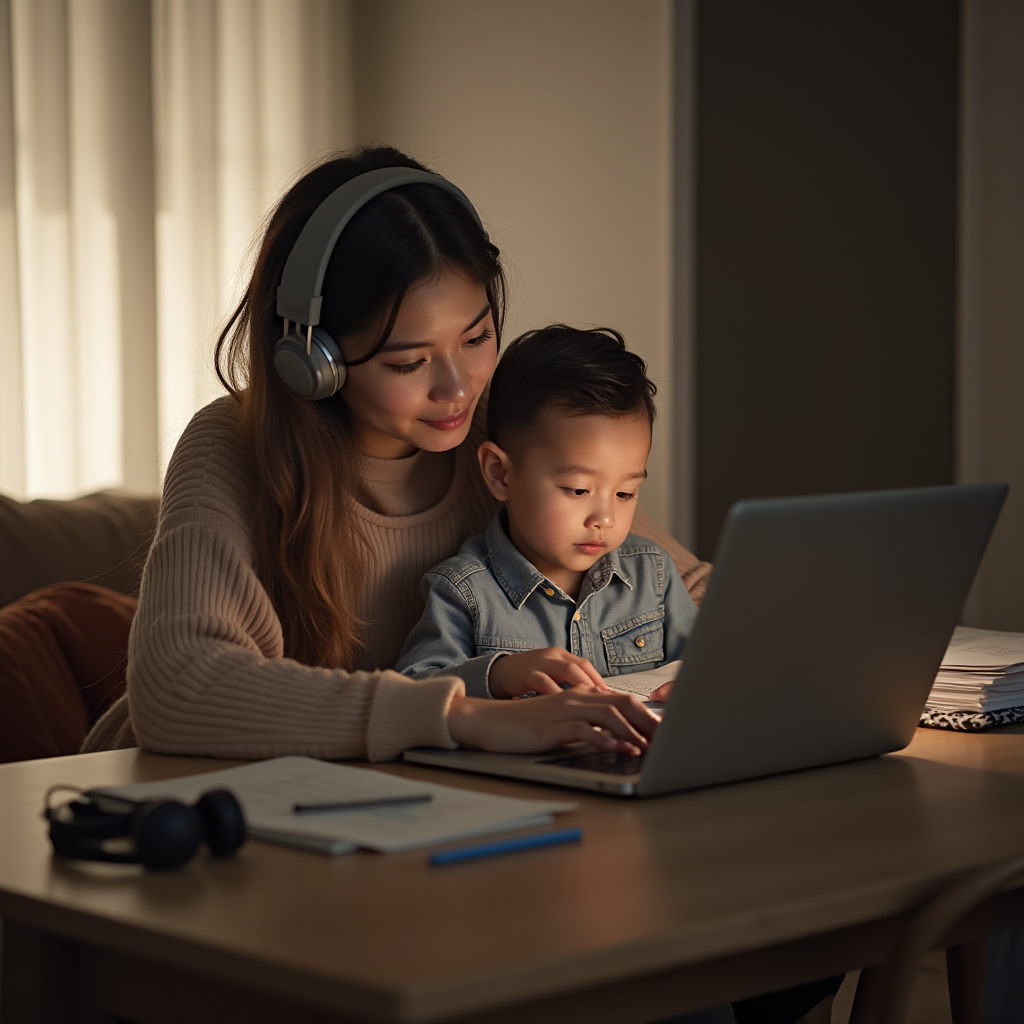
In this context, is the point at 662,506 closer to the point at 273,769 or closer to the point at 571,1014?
the point at 273,769

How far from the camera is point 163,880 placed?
2.49 ft

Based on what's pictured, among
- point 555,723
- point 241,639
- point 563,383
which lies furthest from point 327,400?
point 555,723

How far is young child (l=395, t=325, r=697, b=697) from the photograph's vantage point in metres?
1.42

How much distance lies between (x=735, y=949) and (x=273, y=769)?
18.1 inches

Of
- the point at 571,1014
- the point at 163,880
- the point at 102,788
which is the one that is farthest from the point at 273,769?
the point at 571,1014

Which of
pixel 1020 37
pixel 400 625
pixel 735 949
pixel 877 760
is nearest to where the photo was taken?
pixel 735 949

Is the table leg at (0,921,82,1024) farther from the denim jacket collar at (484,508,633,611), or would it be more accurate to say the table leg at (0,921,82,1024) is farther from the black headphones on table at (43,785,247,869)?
the denim jacket collar at (484,508,633,611)

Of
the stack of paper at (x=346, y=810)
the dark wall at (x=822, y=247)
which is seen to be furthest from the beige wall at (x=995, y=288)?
the stack of paper at (x=346, y=810)

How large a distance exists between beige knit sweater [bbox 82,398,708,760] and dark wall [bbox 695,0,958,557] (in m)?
1.11

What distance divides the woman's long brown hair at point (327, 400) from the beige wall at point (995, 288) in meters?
1.29

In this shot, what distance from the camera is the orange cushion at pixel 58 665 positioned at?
1803mm

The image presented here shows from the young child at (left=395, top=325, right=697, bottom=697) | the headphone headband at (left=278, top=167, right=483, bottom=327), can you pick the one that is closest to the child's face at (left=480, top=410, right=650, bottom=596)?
the young child at (left=395, top=325, right=697, bottom=697)

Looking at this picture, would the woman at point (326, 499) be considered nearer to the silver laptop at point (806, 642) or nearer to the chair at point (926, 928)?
the silver laptop at point (806, 642)

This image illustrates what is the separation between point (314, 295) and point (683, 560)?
0.59 m
